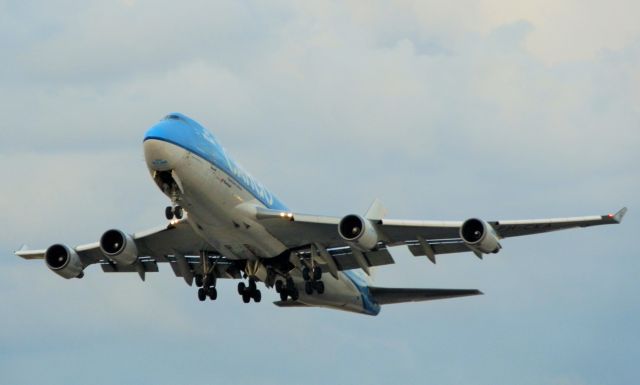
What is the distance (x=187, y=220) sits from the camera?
5456 cm

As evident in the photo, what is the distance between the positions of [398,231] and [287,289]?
5692 millimetres

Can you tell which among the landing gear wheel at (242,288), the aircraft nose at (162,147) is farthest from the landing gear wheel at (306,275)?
the aircraft nose at (162,147)

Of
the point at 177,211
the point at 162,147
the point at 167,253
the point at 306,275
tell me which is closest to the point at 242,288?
the point at 167,253

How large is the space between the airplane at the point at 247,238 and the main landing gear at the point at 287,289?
0.15ft

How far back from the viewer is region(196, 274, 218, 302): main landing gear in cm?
5816

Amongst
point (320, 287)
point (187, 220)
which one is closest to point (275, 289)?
point (320, 287)

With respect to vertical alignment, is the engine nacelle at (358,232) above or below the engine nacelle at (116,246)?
above

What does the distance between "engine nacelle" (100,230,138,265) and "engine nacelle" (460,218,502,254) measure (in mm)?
12591

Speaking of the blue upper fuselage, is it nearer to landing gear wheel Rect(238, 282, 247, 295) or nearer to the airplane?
the airplane

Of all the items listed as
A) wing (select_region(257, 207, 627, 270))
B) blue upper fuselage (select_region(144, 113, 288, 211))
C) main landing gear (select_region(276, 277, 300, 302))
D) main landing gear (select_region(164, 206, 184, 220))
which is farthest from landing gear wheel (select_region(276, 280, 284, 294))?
main landing gear (select_region(164, 206, 184, 220))

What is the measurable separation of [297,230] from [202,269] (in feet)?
16.1

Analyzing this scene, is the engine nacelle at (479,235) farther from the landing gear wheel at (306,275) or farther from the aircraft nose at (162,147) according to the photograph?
the aircraft nose at (162,147)

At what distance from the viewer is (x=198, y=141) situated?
5166 centimetres

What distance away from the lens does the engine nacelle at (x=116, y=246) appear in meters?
56.1
